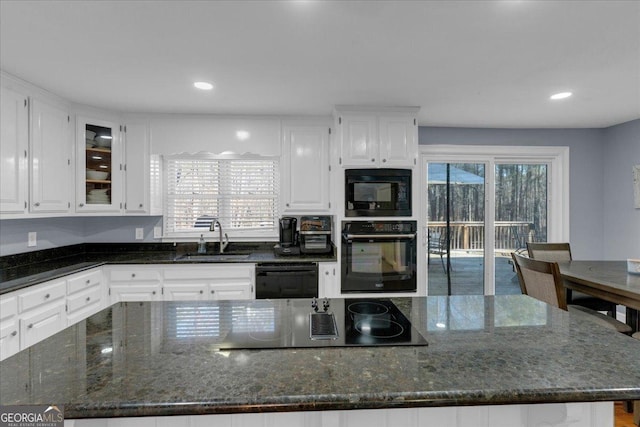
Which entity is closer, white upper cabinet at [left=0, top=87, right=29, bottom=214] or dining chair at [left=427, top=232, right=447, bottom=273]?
white upper cabinet at [left=0, top=87, right=29, bottom=214]

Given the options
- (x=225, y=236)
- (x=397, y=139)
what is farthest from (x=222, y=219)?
(x=397, y=139)

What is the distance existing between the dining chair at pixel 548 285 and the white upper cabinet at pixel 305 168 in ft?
6.06

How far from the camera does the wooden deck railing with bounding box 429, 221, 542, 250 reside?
410 centimetres

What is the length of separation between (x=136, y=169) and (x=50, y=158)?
713mm

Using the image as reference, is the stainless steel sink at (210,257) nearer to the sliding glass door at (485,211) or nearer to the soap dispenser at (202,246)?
the soap dispenser at (202,246)

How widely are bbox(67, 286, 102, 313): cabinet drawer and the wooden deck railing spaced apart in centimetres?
356

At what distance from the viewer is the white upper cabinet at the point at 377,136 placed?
3.22 metres

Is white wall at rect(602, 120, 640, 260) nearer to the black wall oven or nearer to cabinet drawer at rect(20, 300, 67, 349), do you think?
the black wall oven

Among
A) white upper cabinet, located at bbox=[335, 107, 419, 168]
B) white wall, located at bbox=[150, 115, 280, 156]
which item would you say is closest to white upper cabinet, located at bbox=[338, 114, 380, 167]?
white upper cabinet, located at bbox=[335, 107, 419, 168]

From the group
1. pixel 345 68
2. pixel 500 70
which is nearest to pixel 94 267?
pixel 345 68

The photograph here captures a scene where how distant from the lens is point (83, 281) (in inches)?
110

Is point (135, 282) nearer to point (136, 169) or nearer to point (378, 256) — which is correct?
point (136, 169)

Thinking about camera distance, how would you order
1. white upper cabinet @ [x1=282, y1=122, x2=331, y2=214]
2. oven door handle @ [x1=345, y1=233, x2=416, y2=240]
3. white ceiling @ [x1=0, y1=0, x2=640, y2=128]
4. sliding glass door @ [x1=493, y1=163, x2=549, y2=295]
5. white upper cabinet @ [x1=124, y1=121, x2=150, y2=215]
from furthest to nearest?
1. sliding glass door @ [x1=493, y1=163, x2=549, y2=295]
2. white upper cabinet @ [x1=282, y1=122, x2=331, y2=214]
3. white upper cabinet @ [x1=124, y1=121, x2=150, y2=215]
4. oven door handle @ [x1=345, y1=233, x2=416, y2=240]
5. white ceiling @ [x1=0, y1=0, x2=640, y2=128]

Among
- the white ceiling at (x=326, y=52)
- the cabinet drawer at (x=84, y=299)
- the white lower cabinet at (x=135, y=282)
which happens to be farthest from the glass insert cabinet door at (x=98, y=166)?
the cabinet drawer at (x=84, y=299)
